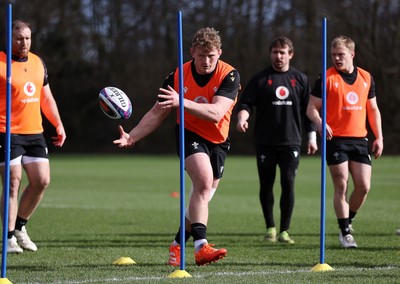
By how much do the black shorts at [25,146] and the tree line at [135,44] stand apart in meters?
32.8

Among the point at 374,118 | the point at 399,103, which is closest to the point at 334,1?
the point at 399,103

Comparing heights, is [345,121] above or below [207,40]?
below

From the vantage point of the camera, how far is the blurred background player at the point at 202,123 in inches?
295

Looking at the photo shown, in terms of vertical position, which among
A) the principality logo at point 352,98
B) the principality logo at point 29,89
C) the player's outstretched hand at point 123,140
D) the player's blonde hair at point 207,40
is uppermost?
the player's blonde hair at point 207,40

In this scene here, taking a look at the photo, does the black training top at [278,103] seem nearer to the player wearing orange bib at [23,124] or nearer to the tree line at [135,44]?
the player wearing orange bib at [23,124]

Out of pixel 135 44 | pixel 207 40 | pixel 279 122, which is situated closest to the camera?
pixel 207 40

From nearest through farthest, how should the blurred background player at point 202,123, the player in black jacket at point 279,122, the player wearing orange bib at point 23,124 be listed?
the blurred background player at point 202,123, the player wearing orange bib at point 23,124, the player in black jacket at point 279,122

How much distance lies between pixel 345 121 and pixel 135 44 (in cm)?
4128

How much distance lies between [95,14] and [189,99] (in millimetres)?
43290

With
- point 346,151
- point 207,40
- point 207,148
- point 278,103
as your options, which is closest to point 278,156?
point 278,103

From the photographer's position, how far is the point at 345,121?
31.4 ft

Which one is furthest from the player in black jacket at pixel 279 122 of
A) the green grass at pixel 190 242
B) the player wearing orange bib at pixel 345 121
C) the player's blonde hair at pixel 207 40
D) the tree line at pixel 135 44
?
the tree line at pixel 135 44

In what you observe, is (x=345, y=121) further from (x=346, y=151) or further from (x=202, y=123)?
(x=202, y=123)

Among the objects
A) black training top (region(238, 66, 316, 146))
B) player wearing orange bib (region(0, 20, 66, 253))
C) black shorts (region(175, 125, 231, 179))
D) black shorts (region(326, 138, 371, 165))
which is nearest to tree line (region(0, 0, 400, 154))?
black training top (region(238, 66, 316, 146))
